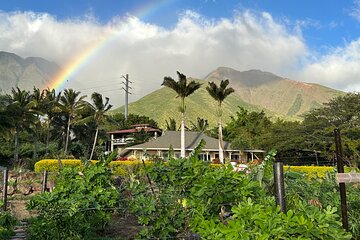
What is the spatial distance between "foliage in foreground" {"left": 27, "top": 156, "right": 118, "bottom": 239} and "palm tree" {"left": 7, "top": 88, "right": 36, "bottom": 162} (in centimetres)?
3516

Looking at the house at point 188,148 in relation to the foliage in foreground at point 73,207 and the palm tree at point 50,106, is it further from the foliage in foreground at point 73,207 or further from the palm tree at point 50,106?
the foliage in foreground at point 73,207

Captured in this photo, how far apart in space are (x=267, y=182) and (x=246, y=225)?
3488 mm

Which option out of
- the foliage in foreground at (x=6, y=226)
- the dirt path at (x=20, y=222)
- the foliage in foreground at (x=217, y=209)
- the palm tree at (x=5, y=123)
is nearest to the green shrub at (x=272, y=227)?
the foliage in foreground at (x=217, y=209)

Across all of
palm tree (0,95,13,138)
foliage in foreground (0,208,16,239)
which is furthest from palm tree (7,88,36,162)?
foliage in foreground (0,208,16,239)

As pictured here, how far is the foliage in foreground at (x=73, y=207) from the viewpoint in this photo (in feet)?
21.1

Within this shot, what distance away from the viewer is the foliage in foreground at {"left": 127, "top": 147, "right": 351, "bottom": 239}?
3018mm

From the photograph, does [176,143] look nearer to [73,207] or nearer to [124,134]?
[124,134]

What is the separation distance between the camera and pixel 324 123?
4172cm

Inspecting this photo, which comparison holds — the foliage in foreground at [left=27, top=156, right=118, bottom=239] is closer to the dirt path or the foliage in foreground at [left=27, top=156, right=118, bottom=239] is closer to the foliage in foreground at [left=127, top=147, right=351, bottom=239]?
the foliage in foreground at [left=127, top=147, right=351, bottom=239]

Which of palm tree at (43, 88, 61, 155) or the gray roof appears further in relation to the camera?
palm tree at (43, 88, 61, 155)

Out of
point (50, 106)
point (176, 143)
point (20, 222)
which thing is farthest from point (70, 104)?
point (20, 222)

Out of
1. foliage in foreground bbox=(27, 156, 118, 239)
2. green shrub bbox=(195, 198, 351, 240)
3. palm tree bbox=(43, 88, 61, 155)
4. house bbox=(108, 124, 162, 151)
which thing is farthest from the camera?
house bbox=(108, 124, 162, 151)

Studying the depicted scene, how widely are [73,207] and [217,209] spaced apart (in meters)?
2.83

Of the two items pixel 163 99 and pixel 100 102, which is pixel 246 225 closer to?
pixel 100 102
